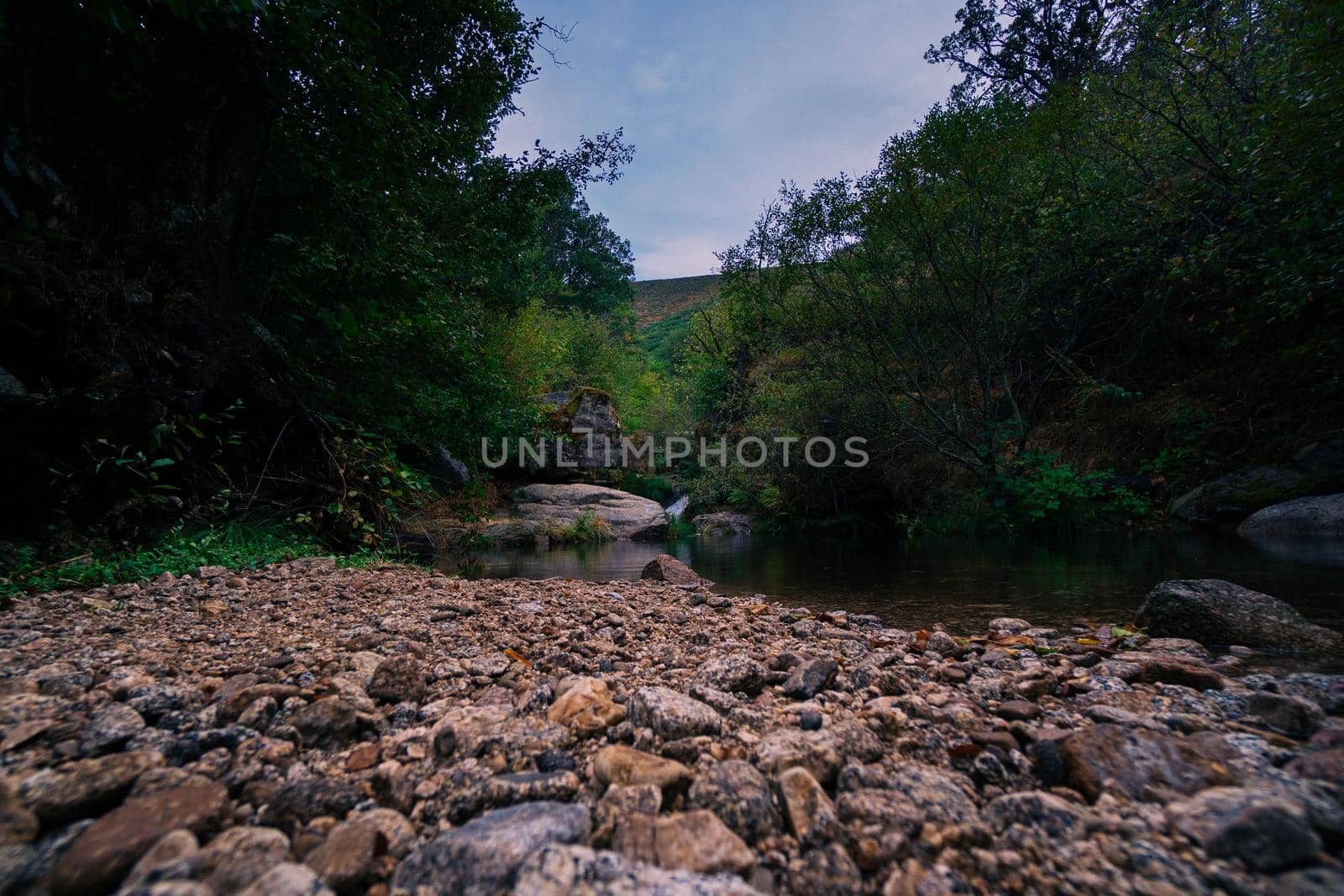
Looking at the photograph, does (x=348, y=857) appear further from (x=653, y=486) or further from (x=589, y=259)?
(x=589, y=259)

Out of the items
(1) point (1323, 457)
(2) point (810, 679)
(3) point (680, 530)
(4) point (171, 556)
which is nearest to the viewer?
(2) point (810, 679)

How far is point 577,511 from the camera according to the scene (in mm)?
12930

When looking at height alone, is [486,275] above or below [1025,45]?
below

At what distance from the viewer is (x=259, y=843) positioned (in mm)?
833

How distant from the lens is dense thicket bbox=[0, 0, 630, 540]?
3092 mm

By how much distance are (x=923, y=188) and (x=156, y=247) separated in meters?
9.00

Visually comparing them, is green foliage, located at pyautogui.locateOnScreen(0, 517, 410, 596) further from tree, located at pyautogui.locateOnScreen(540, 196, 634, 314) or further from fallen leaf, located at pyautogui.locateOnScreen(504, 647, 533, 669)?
tree, located at pyautogui.locateOnScreen(540, 196, 634, 314)

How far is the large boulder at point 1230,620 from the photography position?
2.28m

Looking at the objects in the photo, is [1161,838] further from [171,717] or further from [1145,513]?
[1145,513]

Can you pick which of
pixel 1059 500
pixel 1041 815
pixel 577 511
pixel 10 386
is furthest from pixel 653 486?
pixel 1041 815

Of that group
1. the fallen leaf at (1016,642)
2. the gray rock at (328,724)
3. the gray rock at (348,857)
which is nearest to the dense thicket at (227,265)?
the gray rock at (328,724)

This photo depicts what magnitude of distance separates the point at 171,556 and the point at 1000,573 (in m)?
6.65

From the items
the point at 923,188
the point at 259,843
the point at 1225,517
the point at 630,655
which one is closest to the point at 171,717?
the point at 259,843

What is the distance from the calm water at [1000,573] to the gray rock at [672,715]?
2.24 metres
